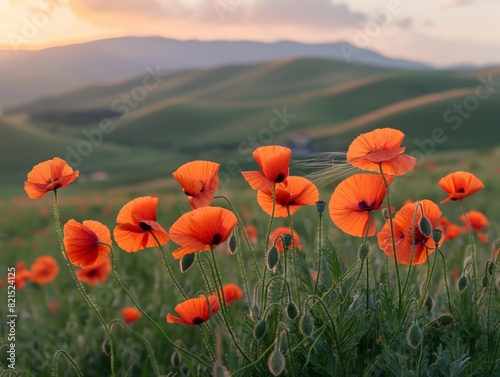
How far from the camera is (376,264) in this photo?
9.88 ft

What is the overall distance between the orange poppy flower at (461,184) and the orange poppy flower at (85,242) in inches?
43.3

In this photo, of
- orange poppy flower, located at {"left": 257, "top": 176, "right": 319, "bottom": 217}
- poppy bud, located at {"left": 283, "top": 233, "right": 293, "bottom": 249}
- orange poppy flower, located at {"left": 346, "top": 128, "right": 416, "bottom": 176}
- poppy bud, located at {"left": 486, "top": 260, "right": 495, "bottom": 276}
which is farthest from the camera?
poppy bud, located at {"left": 486, "top": 260, "right": 495, "bottom": 276}

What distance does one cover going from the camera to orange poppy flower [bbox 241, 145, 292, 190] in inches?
71.9

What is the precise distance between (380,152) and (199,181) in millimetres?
508

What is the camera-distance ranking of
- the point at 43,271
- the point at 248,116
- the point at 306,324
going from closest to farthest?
the point at 306,324, the point at 43,271, the point at 248,116

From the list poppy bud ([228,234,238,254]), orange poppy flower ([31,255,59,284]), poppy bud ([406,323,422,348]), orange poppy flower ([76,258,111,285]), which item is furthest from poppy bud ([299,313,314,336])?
orange poppy flower ([31,255,59,284])

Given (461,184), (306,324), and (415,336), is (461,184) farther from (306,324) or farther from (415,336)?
(306,324)

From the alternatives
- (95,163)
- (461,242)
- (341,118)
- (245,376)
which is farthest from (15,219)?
(341,118)

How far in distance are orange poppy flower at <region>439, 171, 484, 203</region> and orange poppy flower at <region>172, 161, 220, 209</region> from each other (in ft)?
2.58

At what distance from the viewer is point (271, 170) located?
1837 millimetres

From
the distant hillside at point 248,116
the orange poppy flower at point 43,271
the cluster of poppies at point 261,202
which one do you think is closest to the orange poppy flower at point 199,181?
the cluster of poppies at point 261,202

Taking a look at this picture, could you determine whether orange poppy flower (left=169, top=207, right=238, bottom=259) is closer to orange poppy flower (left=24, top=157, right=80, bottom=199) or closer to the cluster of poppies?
the cluster of poppies

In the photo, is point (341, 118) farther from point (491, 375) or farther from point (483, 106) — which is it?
point (491, 375)

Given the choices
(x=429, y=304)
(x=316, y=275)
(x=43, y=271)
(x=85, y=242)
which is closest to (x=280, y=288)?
(x=316, y=275)
